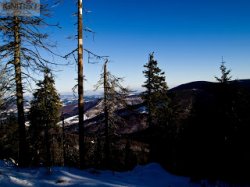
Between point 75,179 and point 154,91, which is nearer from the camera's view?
point 75,179

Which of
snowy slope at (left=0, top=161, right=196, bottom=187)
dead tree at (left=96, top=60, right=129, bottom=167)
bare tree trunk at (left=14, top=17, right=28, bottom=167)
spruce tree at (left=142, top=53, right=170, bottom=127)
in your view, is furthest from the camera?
spruce tree at (left=142, top=53, right=170, bottom=127)

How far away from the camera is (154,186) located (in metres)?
12.3

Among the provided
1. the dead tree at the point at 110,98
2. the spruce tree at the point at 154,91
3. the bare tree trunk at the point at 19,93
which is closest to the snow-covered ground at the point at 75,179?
the bare tree trunk at the point at 19,93

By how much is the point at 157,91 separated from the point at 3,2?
25.8m

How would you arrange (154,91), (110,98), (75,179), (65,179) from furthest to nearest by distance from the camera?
1. (154,91)
2. (110,98)
3. (75,179)
4. (65,179)

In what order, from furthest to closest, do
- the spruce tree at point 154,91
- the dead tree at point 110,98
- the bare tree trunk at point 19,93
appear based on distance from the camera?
the spruce tree at point 154,91
the dead tree at point 110,98
the bare tree trunk at point 19,93

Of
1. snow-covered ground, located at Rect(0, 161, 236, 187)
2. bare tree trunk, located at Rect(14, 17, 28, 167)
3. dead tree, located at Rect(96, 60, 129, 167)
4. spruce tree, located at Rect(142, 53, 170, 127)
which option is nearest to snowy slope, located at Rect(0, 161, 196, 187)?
snow-covered ground, located at Rect(0, 161, 236, 187)

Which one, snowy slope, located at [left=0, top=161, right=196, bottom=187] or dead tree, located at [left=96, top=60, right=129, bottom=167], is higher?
dead tree, located at [left=96, top=60, right=129, bottom=167]

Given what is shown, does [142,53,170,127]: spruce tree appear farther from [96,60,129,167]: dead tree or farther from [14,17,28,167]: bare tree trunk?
[14,17,28,167]: bare tree trunk

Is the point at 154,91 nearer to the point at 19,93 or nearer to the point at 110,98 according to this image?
the point at 110,98

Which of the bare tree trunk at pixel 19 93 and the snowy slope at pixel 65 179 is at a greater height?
the bare tree trunk at pixel 19 93

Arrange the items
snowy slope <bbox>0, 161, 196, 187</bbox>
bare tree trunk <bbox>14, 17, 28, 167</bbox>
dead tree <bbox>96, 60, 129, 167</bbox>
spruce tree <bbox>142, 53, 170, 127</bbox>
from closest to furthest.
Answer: snowy slope <bbox>0, 161, 196, 187</bbox>, bare tree trunk <bbox>14, 17, 28, 167</bbox>, dead tree <bbox>96, 60, 129, 167</bbox>, spruce tree <bbox>142, 53, 170, 127</bbox>

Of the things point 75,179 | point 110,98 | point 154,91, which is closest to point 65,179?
point 75,179

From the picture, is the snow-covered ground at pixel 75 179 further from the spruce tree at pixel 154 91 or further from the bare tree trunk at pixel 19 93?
the spruce tree at pixel 154 91
